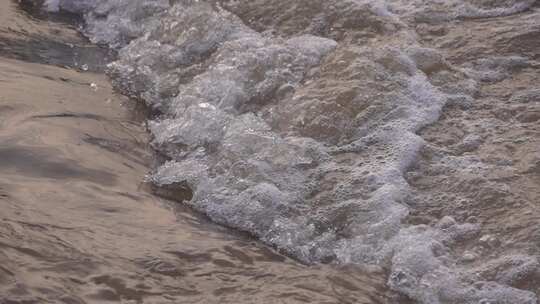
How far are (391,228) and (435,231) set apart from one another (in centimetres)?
16

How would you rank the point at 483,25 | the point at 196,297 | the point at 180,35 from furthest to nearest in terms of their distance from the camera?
the point at 180,35
the point at 483,25
the point at 196,297

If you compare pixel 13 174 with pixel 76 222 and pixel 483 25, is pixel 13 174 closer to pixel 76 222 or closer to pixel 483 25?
pixel 76 222

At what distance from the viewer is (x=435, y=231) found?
2.83 m

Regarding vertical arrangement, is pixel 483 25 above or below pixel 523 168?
above

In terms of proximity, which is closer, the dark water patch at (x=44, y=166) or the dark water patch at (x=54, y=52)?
the dark water patch at (x=44, y=166)

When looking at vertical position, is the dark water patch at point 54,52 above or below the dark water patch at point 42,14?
below

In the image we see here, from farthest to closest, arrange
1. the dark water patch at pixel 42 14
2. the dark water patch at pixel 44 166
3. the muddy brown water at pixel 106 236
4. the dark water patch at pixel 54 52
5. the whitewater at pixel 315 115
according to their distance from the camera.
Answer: the dark water patch at pixel 42 14 < the dark water patch at pixel 54 52 < the dark water patch at pixel 44 166 < the whitewater at pixel 315 115 < the muddy brown water at pixel 106 236

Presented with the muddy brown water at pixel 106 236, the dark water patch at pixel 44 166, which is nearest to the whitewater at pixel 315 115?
the muddy brown water at pixel 106 236

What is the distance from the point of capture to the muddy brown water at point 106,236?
2.44 metres

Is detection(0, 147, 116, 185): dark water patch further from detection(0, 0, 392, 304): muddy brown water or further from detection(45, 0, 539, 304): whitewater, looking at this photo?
detection(45, 0, 539, 304): whitewater

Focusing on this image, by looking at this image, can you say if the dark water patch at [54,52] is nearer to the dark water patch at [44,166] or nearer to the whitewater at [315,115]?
the whitewater at [315,115]

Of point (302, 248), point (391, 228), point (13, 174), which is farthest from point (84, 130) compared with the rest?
point (391, 228)

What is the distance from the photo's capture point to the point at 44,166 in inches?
121

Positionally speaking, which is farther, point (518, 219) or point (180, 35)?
point (180, 35)
